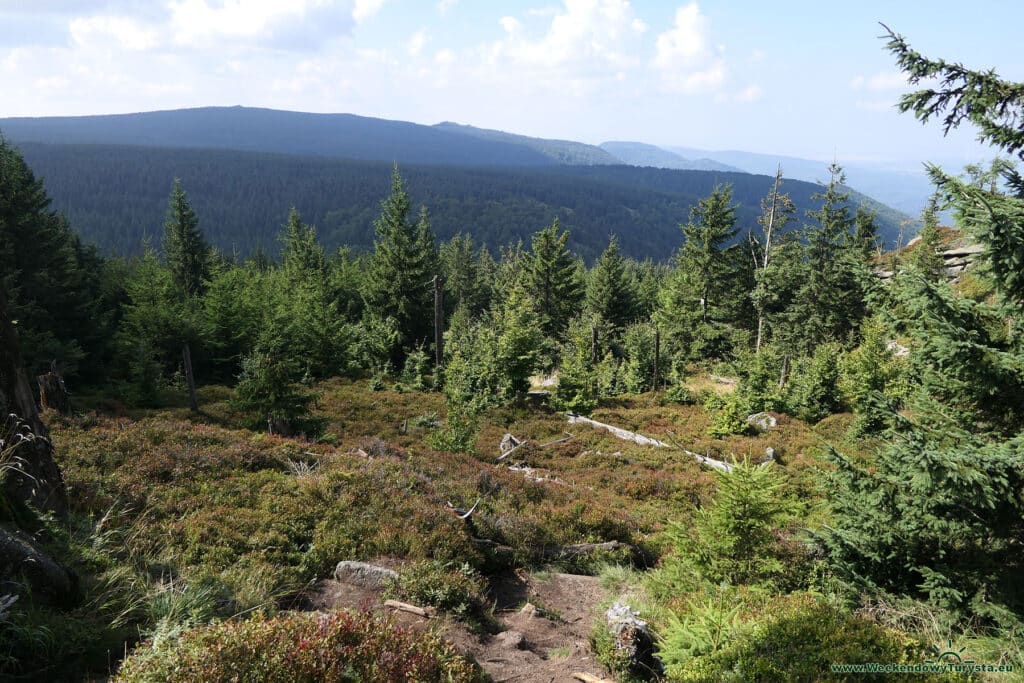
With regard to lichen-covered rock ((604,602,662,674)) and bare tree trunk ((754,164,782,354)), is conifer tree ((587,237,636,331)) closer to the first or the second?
bare tree trunk ((754,164,782,354))

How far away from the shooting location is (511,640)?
Answer: 6.34 meters

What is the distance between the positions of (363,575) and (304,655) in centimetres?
304

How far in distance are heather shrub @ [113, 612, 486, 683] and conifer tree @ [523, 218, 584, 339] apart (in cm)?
3649

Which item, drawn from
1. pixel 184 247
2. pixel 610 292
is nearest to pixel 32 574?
pixel 610 292

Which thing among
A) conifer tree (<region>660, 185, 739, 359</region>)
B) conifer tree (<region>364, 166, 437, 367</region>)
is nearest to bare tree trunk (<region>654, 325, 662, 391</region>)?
conifer tree (<region>660, 185, 739, 359</region>)

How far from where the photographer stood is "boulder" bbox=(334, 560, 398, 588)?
688cm

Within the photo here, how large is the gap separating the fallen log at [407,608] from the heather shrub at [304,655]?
122cm

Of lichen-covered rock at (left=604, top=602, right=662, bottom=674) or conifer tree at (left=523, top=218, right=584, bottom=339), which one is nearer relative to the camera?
lichen-covered rock at (left=604, top=602, right=662, bottom=674)

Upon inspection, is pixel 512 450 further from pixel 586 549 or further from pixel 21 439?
pixel 21 439

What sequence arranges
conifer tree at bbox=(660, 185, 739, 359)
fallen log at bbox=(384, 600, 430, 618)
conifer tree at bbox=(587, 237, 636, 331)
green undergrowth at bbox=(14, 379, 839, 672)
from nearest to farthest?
green undergrowth at bbox=(14, 379, 839, 672)
fallen log at bbox=(384, 600, 430, 618)
conifer tree at bbox=(660, 185, 739, 359)
conifer tree at bbox=(587, 237, 636, 331)

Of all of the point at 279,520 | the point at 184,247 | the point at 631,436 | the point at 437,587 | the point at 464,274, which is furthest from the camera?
→ the point at 464,274

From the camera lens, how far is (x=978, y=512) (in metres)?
6.14

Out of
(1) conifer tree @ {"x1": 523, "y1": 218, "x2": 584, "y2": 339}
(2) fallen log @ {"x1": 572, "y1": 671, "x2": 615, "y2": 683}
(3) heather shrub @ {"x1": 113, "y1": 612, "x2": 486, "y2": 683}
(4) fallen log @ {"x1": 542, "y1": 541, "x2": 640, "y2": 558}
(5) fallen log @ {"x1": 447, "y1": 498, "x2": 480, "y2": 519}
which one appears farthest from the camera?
(1) conifer tree @ {"x1": 523, "y1": 218, "x2": 584, "y2": 339}

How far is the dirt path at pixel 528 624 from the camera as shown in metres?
5.75
